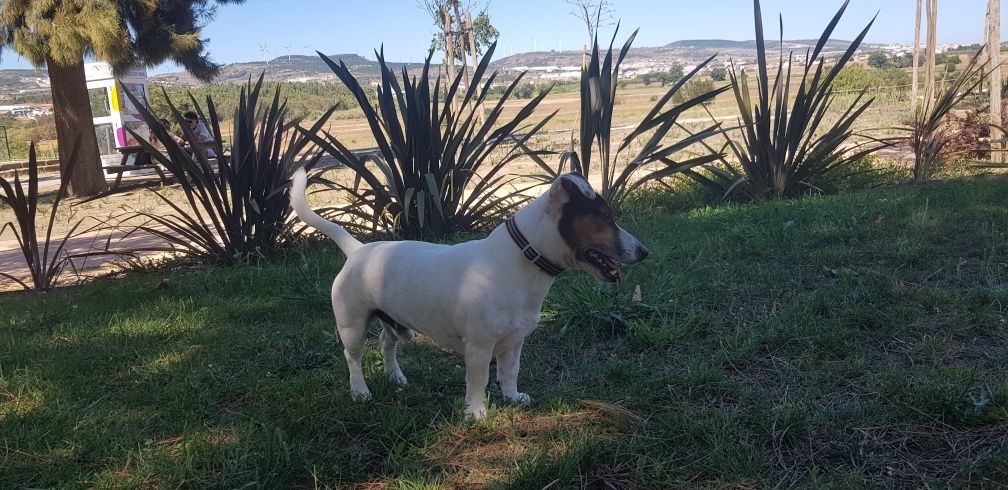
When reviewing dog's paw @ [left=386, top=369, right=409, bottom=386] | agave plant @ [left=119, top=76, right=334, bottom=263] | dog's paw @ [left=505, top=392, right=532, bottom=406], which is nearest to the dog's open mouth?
dog's paw @ [left=505, top=392, right=532, bottom=406]

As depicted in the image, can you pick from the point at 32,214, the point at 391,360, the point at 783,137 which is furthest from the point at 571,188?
the point at 783,137

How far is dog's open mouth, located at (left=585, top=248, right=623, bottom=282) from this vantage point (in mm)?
2428

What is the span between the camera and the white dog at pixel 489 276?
2.41 m

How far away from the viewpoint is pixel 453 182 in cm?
627

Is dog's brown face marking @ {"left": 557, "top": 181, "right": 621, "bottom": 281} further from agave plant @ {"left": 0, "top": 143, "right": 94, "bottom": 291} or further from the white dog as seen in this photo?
agave plant @ {"left": 0, "top": 143, "right": 94, "bottom": 291}

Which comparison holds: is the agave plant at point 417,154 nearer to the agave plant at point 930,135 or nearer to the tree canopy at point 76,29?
the agave plant at point 930,135

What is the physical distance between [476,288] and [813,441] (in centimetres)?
124

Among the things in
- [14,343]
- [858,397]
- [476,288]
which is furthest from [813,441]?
[14,343]

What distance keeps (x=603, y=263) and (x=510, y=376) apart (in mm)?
666

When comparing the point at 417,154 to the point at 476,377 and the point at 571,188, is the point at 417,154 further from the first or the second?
the point at 571,188

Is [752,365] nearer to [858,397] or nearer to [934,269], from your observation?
[858,397]

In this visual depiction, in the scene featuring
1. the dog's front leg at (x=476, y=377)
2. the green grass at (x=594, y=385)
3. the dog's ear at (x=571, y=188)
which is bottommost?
the green grass at (x=594, y=385)

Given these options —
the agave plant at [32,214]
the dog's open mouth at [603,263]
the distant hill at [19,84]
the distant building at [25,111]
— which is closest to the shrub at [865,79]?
the agave plant at [32,214]

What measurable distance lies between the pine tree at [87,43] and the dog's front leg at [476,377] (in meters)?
11.4
